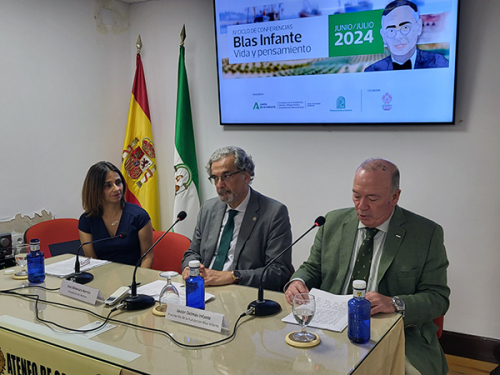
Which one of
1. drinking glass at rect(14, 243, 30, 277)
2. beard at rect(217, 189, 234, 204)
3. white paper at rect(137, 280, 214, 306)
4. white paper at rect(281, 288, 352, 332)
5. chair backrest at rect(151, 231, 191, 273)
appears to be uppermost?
beard at rect(217, 189, 234, 204)

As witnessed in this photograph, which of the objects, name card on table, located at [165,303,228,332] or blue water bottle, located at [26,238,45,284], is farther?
blue water bottle, located at [26,238,45,284]

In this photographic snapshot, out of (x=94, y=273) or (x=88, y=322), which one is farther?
(x=94, y=273)

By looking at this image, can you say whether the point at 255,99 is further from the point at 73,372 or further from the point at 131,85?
the point at 73,372

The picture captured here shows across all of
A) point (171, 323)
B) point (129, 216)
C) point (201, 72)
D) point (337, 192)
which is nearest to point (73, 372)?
point (171, 323)

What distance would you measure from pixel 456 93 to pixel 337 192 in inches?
41.6

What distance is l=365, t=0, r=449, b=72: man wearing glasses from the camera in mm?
3068

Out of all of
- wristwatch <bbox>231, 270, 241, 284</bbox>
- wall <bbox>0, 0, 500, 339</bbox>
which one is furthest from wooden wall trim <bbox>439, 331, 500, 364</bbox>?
wristwatch <bbox>231, 270, 241, 284</bbox>

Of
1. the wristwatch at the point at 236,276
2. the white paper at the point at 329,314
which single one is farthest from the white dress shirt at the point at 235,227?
the white paper at the point at 329,314

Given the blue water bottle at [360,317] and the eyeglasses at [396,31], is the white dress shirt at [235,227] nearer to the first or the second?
the blue water bottle at [360,317]

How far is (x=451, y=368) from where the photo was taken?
310 cm

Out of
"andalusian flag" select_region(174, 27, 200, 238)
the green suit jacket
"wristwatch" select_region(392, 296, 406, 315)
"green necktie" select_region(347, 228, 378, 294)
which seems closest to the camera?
"wristwatch" select_region(392, 296, 406, 315)

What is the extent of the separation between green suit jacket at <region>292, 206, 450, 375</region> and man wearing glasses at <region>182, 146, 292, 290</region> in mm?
263

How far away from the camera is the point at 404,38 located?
313cm

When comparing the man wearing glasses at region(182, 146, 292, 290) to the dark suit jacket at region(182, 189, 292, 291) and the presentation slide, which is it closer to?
the dark suit jacket at region(182, 189, 292, 291)
